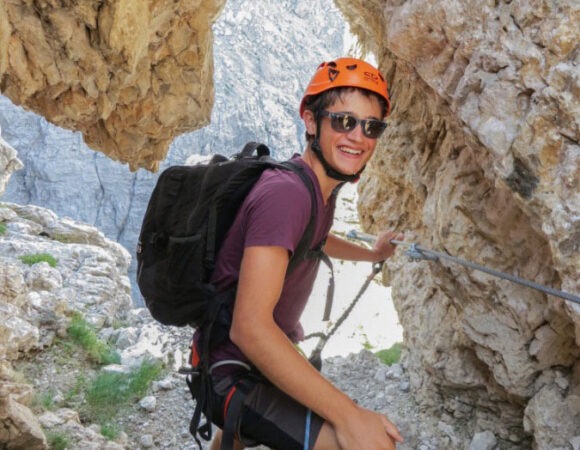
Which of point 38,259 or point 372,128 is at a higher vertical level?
point 372,128

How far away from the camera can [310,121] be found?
118 inches

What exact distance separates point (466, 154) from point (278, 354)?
9.12ft

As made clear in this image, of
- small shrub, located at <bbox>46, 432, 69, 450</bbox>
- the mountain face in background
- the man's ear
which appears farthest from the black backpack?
the mountain face in background

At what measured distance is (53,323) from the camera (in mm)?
9047

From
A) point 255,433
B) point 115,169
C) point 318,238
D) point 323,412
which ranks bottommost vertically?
point 115,169

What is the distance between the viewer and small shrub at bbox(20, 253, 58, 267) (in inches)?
476

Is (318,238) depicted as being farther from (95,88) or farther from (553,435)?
(95,88)

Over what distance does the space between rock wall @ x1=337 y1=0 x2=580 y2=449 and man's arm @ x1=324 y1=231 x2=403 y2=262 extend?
61cm

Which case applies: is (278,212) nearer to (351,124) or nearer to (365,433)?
(351,124)

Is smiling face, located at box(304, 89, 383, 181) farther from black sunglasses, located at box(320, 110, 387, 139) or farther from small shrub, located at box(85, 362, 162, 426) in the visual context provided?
small shrub, located at box(85, 362, 162, 426)

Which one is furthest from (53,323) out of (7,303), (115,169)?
(115,169)

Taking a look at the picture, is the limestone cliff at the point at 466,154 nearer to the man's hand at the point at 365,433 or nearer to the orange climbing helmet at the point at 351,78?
the orange climbing helmet at the point at 351,78

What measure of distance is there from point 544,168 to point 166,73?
7077mm

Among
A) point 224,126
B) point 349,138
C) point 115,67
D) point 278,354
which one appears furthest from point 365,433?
point 224,126
